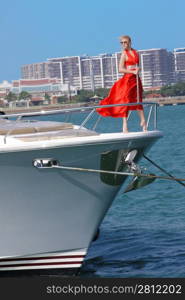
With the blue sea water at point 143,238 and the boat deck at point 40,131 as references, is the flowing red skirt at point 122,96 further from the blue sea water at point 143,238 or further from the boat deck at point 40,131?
the blue sea water at point 143,238

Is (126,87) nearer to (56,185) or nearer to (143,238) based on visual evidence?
(56,185)

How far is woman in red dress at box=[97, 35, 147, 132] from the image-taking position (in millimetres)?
11102

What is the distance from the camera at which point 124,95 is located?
11258mm

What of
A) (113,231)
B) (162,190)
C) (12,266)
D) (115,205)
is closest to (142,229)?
(113,231)

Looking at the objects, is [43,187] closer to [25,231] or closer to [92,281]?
[25,231]

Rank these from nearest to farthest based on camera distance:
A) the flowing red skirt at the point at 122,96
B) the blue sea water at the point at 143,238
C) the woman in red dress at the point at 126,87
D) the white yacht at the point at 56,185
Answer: the white yacht at the point at 56,185 < the woman in red dress at the point at 126,87 < the flowing red skirt at the point at 122,96 < the blue sea water at the point at 143,238

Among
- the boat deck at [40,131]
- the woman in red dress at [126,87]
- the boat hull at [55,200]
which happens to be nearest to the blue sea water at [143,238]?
the boat hull at [55,200]

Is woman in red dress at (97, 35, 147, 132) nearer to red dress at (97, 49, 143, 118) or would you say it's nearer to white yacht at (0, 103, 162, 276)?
red dress at (97, 49, 143, 118)

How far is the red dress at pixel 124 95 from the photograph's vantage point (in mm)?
11180

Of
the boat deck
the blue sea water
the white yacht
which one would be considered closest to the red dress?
the white yacht

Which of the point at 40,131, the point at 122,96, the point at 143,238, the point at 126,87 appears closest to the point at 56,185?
the point at 40,131

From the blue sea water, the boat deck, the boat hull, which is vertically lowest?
the blue sea water

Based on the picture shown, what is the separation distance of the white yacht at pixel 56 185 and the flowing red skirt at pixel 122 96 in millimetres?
255

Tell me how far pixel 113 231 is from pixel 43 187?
461 centimetres
